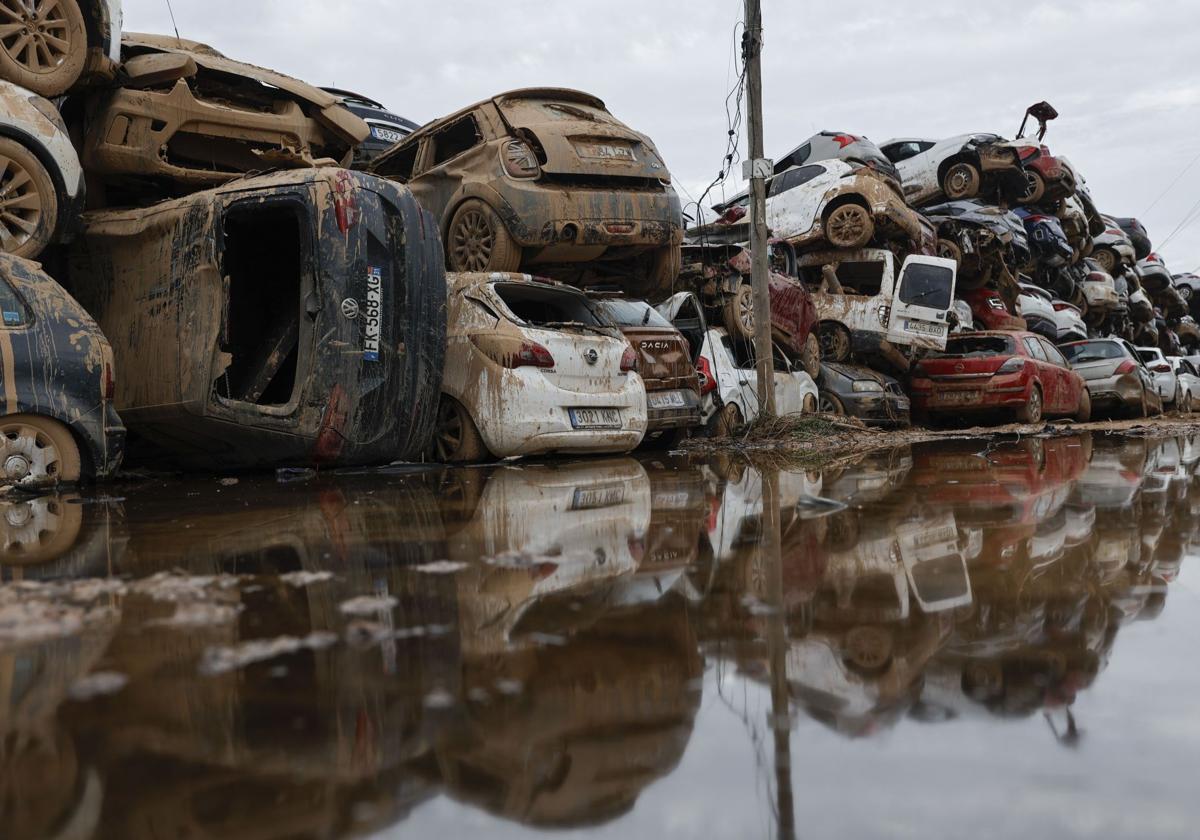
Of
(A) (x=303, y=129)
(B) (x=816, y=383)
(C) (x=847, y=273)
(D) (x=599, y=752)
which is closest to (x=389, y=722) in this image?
(D) (x=599, y=752)

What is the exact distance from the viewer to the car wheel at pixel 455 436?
7.96 metres

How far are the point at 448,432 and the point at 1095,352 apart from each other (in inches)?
585

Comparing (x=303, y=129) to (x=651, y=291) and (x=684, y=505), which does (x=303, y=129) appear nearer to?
(x=651, y=291)

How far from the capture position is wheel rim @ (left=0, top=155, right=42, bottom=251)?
6.68 metres

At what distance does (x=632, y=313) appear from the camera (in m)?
9.88

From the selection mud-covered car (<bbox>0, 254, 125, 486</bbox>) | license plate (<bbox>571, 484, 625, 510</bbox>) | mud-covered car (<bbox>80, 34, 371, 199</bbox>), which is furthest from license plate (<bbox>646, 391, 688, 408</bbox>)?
mud-covered car (<bbox>0, 254, 125, 486</bbox>)

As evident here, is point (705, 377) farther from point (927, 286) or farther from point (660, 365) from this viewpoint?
point (927, 286)

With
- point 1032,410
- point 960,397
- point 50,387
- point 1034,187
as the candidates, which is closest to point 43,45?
point 50,387

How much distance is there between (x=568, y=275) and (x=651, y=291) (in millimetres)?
914

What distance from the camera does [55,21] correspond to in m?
7.24

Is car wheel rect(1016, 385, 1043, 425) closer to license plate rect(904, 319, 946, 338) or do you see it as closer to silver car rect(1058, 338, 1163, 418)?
license plate rect(904, 319, 946, 338)

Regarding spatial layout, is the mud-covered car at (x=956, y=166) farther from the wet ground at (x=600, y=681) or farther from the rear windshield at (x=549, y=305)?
the wet ground at (x=600, y=681)

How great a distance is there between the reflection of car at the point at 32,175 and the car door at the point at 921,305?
10.4 m

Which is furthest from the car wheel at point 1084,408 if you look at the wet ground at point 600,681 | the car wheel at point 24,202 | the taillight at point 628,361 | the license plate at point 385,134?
the car wheel at point 24,202
